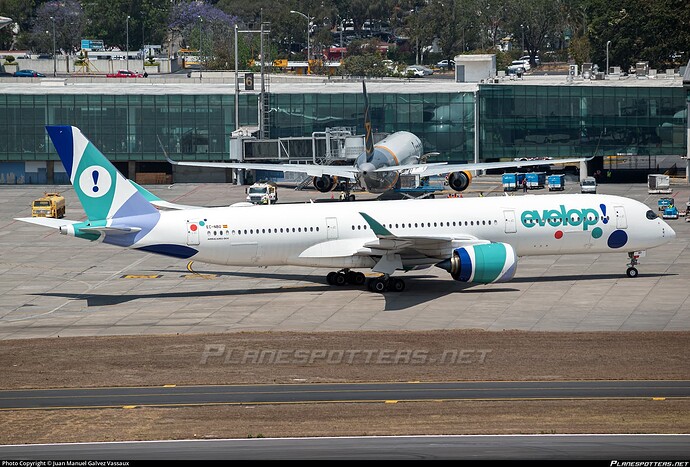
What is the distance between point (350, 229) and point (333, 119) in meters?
64.3

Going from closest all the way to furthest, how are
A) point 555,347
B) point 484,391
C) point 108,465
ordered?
point 108,465, point 484,391, point 555,347

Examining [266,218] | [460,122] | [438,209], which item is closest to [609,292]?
[438,209]

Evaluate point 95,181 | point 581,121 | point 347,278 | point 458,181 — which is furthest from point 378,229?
point 581,121

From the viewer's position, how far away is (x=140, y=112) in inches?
4941

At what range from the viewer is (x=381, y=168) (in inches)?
3851

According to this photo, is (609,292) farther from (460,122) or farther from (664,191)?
(460,122)

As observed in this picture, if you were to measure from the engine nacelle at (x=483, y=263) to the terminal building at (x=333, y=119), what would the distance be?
6346 cm

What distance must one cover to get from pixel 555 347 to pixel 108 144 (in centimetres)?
8492

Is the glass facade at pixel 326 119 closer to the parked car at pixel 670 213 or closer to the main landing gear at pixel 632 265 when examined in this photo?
the parked car at pixel 670 213

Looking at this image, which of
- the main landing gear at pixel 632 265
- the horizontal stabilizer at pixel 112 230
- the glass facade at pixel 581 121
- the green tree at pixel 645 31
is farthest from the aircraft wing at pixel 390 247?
the green tree at pixel 645 31

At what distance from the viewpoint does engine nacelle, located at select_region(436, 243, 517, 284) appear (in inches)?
2308

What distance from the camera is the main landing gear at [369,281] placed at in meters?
61.2

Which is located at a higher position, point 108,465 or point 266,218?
point 266,218

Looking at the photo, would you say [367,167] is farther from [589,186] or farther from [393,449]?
[393,449]
